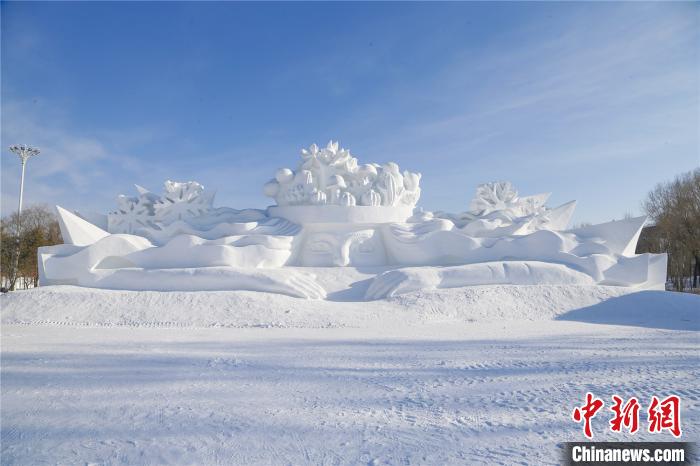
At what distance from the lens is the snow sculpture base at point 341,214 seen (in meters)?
11.3

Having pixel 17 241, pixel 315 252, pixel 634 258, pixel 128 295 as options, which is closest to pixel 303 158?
pixel 315 252

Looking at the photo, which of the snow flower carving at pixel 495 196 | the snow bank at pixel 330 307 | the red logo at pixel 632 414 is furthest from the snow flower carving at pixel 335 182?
the red logo at pixel 632 414

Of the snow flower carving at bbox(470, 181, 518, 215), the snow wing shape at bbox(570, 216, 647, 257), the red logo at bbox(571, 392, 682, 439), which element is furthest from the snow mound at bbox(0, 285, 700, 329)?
the red logo at bbox(571, 392, 682, 439)

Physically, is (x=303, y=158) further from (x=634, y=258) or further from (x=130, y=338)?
(x=634, y=258)

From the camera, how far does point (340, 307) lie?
8.54m

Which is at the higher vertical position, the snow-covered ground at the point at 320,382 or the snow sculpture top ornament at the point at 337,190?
the snow sculpture top ornament at the point at 337,190

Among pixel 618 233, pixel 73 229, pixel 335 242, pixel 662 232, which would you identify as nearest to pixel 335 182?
pixel 335 242

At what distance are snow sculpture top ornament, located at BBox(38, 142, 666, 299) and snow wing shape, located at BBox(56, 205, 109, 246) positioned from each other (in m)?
0.03

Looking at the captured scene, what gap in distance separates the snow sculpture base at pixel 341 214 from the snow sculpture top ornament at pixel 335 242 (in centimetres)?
3

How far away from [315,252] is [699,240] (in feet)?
59.8

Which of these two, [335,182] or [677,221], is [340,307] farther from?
[677,221]

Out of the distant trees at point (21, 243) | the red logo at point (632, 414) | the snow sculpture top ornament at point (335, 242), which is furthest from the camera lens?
the distant trees at point (21, 243)

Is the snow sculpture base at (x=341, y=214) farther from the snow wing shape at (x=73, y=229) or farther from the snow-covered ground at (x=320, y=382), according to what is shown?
the snow wing shape at (x=73, y=229)

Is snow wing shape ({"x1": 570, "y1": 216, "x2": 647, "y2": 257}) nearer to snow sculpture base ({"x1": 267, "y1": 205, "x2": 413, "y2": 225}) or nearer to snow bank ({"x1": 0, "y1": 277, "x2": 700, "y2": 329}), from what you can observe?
snow bank ({"x1": 0, "y1": 277, "x2": 700, "y2": 329})
